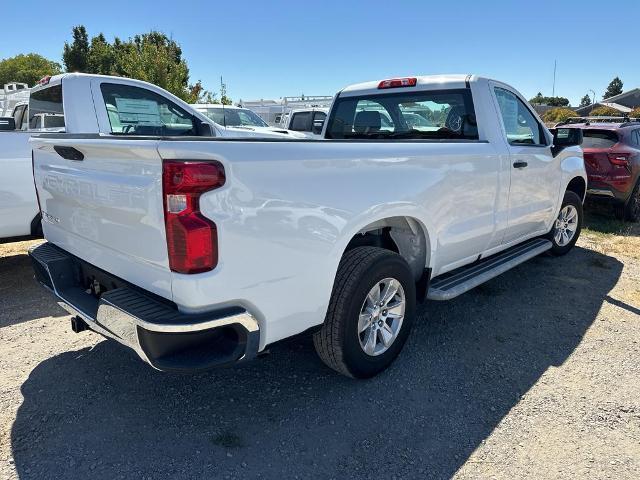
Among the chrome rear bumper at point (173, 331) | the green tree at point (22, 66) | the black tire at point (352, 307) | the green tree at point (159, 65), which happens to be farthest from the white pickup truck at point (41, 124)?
the green tree at point (22, 66)

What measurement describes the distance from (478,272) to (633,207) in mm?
5750

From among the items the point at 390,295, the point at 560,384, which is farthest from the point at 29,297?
the point at 560,384

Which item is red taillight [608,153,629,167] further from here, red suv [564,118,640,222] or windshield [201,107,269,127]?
windshield [201,107,269,127]

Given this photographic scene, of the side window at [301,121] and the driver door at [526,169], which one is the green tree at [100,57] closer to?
the side window at [301,121]

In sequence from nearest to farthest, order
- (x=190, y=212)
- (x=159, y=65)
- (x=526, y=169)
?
(x=190, y=212) < (x=526, y=169) < (x=159, y=65)

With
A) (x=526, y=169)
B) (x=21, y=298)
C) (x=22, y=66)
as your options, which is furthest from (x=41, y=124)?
(x=22, y=66)

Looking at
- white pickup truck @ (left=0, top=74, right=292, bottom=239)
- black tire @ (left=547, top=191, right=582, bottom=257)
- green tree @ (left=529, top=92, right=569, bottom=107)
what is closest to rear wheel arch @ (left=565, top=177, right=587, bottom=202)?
black tire @ (left=547, top=191, right=582, bottom=257)

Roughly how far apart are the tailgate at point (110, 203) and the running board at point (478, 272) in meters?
2.06

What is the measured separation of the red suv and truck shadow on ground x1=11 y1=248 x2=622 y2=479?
16.1 ft

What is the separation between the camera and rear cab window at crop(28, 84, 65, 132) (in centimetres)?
555

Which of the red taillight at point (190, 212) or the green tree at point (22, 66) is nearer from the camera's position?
the red taillight at point (190, 212)

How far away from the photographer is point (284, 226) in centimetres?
229

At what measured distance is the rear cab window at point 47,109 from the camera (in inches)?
218

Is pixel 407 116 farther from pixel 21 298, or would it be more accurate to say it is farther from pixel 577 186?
pixel 21 298
